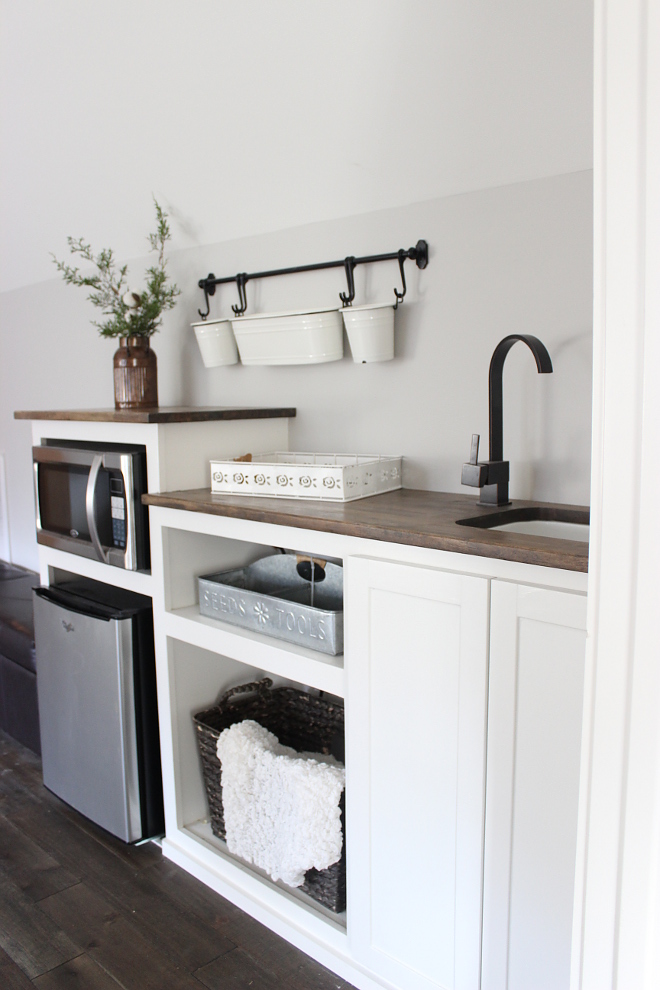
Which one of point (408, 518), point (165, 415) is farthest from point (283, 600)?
point (165, 415)

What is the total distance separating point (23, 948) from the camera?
185 centimetres

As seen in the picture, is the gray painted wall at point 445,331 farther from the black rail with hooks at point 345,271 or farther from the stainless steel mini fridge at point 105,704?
the stainless steel mini fridge at point 105,704

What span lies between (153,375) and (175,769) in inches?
48.3

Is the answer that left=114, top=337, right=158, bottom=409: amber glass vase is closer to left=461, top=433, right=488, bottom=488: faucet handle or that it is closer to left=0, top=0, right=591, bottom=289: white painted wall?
left=0, top=0, right=591, bottom=289: white painted wall

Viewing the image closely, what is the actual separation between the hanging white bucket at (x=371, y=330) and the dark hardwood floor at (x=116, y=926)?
58.8 inches

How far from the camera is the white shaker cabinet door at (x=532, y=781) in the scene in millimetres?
1262

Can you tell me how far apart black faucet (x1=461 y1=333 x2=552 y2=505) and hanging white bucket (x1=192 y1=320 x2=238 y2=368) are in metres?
1.03

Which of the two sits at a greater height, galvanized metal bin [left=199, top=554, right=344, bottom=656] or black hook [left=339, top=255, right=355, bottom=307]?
black hook [left=339, top=255, right=355, bottom=307]

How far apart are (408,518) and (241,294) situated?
119cm

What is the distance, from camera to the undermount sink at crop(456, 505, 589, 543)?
173cm

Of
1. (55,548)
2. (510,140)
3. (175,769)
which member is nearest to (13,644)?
(55,548)

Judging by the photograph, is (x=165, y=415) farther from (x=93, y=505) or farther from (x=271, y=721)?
(x=271, y=721)

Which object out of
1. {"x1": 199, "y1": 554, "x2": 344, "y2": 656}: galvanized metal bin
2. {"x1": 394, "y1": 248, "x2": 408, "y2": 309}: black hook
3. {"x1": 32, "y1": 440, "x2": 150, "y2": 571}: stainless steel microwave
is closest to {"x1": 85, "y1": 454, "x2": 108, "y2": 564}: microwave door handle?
{"x1": 32, "y1": 440, "x2": 150, "y2": 571}: stainless steel microwave

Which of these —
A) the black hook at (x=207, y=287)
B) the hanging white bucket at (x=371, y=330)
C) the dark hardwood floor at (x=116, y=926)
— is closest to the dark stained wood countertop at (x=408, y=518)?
the hanging white bucket at (x=371, y=330)
